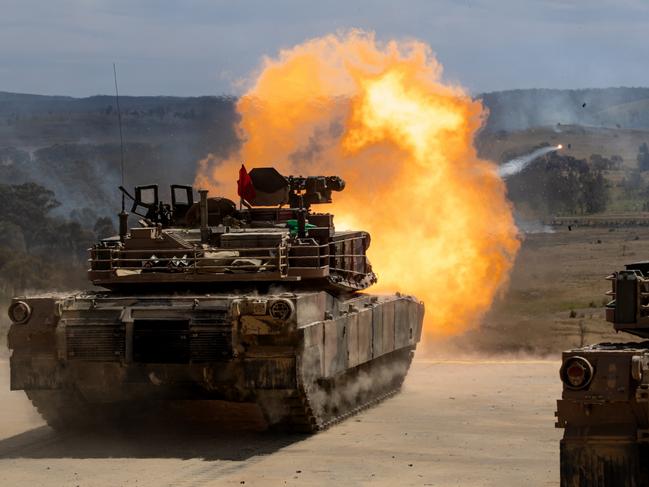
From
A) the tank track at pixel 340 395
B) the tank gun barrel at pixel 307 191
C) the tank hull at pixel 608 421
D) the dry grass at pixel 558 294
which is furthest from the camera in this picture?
the dry grass at pixel 558 294

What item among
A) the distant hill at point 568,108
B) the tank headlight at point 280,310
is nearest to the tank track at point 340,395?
the tank headlight at point 280,310

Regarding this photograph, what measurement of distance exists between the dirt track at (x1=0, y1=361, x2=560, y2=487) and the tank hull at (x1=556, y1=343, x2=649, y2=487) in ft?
11.8

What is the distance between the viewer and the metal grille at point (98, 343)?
21.7 m

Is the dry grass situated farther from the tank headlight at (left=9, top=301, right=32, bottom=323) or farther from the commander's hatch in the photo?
the tank headlight at (left=9, top=301, right=32, bottom=323)

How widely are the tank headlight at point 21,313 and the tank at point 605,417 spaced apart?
942 cm

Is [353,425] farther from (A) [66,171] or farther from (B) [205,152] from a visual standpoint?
(A) [66,171]

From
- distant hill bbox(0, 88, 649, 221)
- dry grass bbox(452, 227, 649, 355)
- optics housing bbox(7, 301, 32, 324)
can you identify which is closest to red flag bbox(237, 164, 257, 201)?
optics housing bbox(7, 301, 32, 324)

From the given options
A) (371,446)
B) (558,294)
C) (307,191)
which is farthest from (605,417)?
(558,294)

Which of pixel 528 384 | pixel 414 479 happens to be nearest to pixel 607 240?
pixel 528 384

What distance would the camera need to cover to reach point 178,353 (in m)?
21.5

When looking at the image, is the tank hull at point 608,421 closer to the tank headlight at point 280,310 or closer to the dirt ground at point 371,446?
the dirt ground at point 371,446

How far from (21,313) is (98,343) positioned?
46.7 inches

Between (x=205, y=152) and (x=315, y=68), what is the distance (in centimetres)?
2156

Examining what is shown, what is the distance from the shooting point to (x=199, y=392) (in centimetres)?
2212
